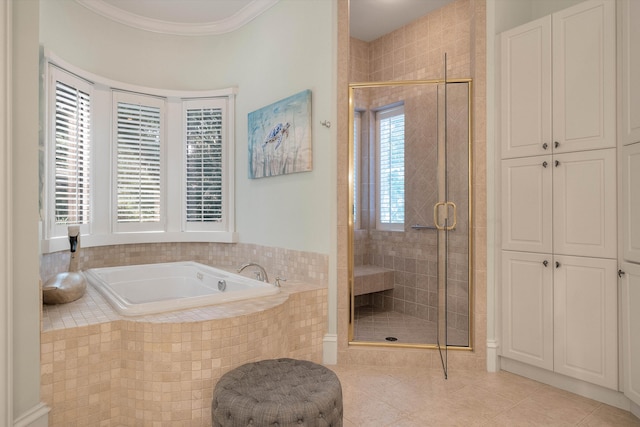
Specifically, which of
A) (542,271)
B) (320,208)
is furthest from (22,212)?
(542,271)

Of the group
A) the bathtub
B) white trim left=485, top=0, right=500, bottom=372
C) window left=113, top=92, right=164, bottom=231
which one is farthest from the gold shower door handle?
window left=113, top=92, right=164, bottom=231

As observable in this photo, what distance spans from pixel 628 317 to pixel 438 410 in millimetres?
1138

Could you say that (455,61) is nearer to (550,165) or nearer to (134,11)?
(550,165)

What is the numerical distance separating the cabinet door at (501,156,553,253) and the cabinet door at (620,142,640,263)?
1.25 ft

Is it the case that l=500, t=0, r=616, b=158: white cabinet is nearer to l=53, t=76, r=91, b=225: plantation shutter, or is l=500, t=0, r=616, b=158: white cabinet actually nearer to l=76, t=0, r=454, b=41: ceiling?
l=76, t=0, r=454, b=41: ceiling

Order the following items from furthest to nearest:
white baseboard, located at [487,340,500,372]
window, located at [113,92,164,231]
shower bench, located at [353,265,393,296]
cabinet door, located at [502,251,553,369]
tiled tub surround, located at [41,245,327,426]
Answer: window, located at [113,92,164,231], shower bench, located at [353,265,393,296], white baseboard, located at [487,340,500,372], cabinet door, located at [502,251,553,369], tiled tub surround, located at [41,245,327,426]

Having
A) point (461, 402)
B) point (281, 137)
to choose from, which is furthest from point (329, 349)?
point (281, 137)

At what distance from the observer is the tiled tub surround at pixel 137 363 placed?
1.88 metres

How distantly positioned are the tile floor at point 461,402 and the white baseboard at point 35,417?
143 centimetres

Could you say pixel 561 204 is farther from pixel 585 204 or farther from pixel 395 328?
pixel 395 328

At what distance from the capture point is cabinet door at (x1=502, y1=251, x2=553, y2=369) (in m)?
2.44

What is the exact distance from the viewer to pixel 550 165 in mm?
2422

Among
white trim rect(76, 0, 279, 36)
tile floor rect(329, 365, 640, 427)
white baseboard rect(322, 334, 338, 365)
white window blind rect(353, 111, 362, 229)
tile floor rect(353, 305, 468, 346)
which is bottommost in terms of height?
tile floor rect(329, 365, 640, 427)

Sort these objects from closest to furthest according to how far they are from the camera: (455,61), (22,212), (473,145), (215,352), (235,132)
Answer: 1. (22,212)
2. (215,352)
3. (473,145)
4. (455,61)
5. (235,132)
